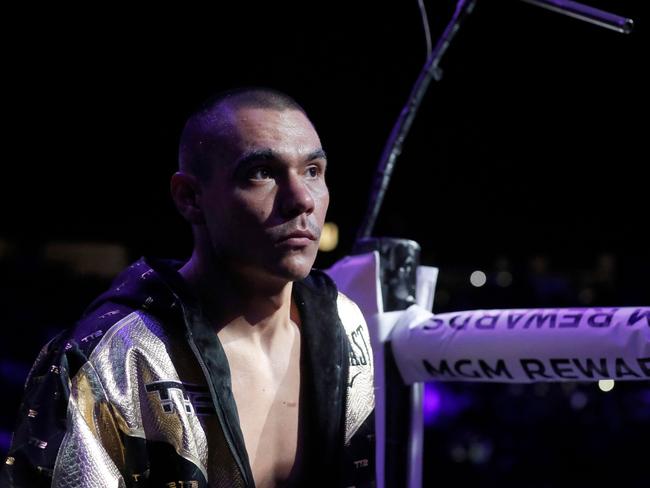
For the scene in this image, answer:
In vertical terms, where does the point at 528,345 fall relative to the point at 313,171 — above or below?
below

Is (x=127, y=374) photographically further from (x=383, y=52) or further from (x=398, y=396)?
(x=383, y=52)

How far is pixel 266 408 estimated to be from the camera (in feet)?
4.50

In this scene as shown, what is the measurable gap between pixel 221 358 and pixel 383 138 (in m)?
4.72

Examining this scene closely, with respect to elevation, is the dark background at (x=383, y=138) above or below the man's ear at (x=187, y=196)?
above

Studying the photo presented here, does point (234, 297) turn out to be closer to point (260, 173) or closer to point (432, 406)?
point (260, 173)

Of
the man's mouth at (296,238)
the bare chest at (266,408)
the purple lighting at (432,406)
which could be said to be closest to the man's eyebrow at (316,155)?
the man's mouth at (296,238)

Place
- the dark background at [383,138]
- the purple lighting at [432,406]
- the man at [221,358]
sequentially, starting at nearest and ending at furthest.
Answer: the man at [221,358] < the dark background at [383,138] < the purple lighting at [432,406]

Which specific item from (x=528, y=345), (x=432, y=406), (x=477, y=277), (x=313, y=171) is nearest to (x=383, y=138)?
(x=432, y=406)

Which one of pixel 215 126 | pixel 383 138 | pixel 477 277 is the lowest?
pixel 215 126

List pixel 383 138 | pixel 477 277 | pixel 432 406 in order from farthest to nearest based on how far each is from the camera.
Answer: pixel 477 277, pixel 383 138, pixel 432 406

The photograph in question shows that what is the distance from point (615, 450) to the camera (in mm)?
4789

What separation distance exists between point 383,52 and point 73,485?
12.7ft

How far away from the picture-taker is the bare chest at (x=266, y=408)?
4.38 ft

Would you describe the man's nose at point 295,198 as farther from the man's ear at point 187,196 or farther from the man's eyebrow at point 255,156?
the man's ear at point 187,196
